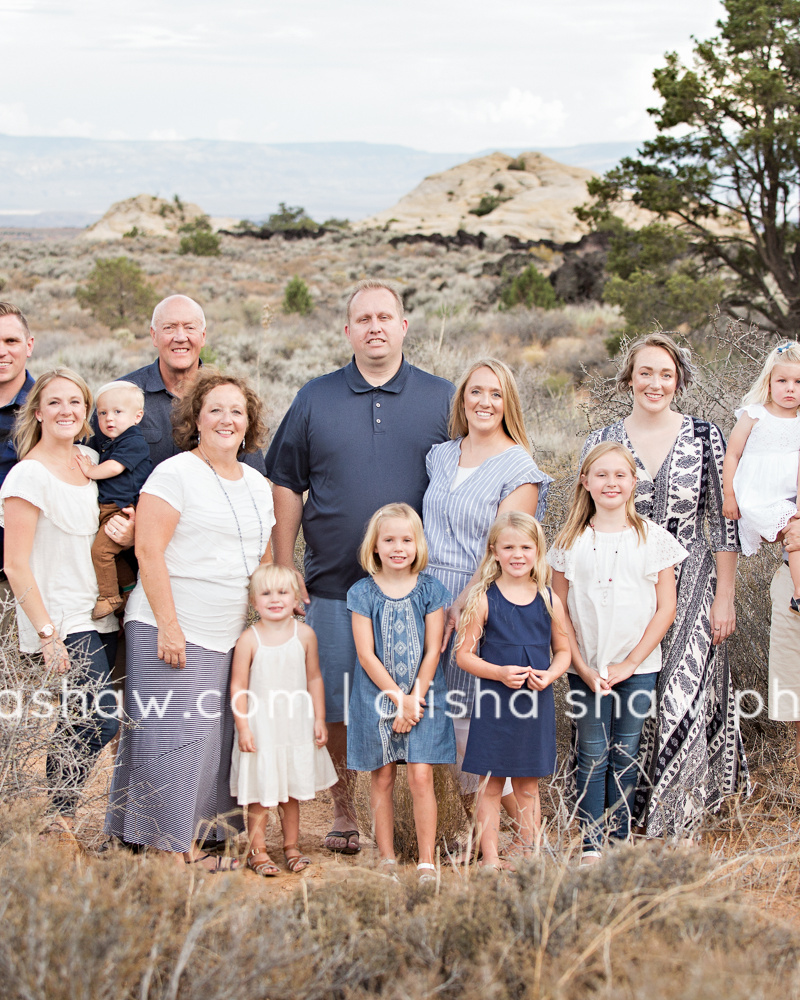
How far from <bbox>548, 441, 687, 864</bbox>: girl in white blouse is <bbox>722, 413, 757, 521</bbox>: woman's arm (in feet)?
0.94

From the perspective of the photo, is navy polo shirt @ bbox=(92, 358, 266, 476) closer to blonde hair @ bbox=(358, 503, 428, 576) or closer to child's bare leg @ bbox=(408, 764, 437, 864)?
blonde hair @ bbox=(358, 503, 428, 576)

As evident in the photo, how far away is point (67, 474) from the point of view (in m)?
3.78

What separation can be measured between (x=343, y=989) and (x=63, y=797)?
1700 millimetres

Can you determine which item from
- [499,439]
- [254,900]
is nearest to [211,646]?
[254,900]

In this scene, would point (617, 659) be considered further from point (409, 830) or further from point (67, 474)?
point (67, 474)

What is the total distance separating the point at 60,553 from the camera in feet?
12.2

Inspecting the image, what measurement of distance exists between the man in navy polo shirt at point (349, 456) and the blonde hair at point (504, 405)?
5.0 inches

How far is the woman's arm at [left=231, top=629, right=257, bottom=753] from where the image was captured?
3.73 metres

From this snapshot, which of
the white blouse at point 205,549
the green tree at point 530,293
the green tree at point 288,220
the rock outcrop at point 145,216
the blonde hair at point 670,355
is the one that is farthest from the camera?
the rock outcrop at point 145,216

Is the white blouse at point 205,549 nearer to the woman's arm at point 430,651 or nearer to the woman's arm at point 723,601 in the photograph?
the woman's arm at point 430,651

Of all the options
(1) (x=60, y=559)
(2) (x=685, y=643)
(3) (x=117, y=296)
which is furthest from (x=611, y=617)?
(3) (x=117, y=296)

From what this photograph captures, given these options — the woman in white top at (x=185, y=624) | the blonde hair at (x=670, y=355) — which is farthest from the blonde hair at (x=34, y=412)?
the blonde hair at (x=670, y=355)

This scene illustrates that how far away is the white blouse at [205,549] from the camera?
3646 mm

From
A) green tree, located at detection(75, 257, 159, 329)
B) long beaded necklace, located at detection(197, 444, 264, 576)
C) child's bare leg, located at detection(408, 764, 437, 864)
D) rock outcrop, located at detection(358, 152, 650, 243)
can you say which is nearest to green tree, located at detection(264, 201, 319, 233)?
rock outcrop, located at detection(358, 152, 650, 243)
